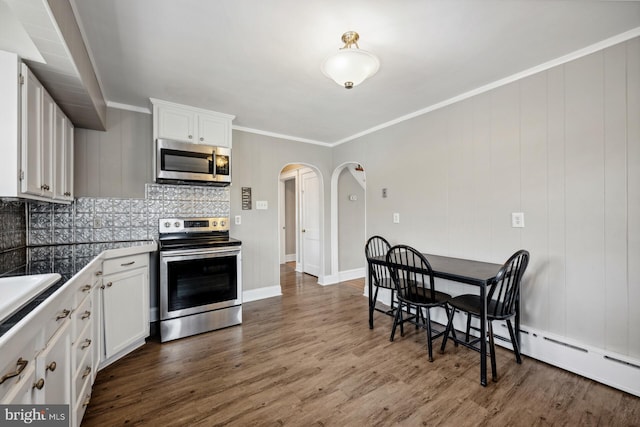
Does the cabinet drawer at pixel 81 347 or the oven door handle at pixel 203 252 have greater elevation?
the oven door handle at pixel 203 252

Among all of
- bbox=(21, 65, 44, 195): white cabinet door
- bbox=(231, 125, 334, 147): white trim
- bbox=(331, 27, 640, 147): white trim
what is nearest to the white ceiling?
bbox=(331, 27, 640, 147): white trim

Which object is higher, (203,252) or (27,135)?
(27,135)

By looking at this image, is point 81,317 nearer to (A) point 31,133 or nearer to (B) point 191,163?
(A) point 31,133

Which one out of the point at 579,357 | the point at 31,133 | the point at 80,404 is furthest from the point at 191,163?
the point at 579,357

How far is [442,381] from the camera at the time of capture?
2.08 metres

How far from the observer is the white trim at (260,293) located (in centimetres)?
390

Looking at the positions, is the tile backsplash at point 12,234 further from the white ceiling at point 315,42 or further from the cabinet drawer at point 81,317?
the white ceiling at point 315,42

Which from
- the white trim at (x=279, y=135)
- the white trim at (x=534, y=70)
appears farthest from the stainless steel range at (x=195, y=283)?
the white trim at (x=534, y=70)

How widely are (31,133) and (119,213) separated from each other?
1435mm

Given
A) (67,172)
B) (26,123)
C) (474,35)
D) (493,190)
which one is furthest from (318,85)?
(67,172)

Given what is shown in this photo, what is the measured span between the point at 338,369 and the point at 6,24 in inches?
121

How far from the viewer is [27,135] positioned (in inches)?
65.9

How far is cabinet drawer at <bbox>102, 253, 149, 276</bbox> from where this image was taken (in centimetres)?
220

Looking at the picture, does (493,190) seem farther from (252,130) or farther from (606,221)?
(252,130)
